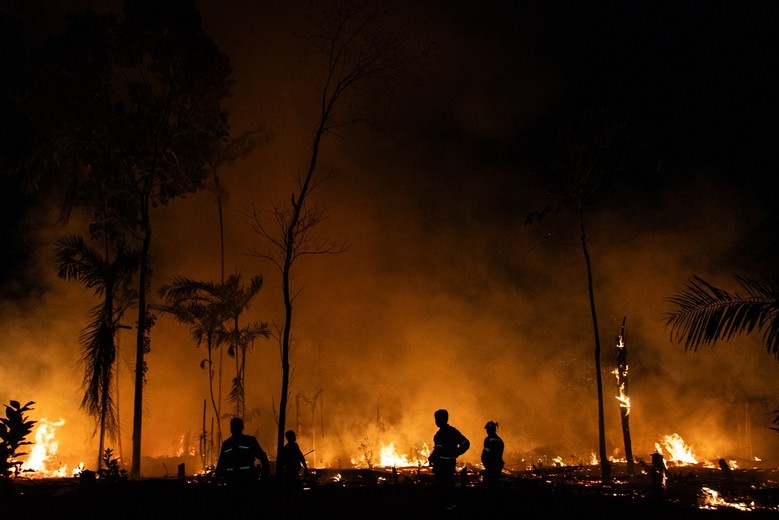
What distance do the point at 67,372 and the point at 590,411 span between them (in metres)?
29.8

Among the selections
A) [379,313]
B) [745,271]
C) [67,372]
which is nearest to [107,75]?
[67,372]

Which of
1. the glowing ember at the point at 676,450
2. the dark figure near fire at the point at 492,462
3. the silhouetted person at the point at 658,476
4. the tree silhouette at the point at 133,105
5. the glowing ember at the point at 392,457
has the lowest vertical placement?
the glowing ember at the point at 392,457

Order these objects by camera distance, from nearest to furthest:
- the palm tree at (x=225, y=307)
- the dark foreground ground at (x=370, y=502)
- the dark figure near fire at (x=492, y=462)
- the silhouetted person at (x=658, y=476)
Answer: the dark foreground ground at (x=370, y=502) → the dark figure near fire at (x=492, y=462) → the silhouetted person at (x=658, y=476) → the palm tree at (x=225, y=307)

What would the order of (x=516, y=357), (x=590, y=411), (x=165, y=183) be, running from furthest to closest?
(x=516, y=357)
(x=590, y=411)
(x=165, y=183)

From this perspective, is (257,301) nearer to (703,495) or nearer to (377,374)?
(377,374)

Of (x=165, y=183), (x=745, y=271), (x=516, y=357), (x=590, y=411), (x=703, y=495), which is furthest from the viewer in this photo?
(x=516, y=357)

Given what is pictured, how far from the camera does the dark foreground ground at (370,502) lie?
350 inches

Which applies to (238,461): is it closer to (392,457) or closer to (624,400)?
(624,400)

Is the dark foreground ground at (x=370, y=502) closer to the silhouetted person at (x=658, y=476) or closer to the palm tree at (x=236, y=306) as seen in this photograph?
the silhouetted person at (x=658, y=476)

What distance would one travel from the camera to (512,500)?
34.7 ft

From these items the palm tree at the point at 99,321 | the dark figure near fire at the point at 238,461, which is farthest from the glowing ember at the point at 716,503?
the palm tree at the point at 99,321

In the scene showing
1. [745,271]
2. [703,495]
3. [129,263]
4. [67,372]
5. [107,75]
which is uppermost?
[107,75]

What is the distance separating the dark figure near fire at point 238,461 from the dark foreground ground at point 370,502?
0.20 m

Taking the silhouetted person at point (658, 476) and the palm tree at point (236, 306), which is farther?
the palm tree at point (236, 306)
